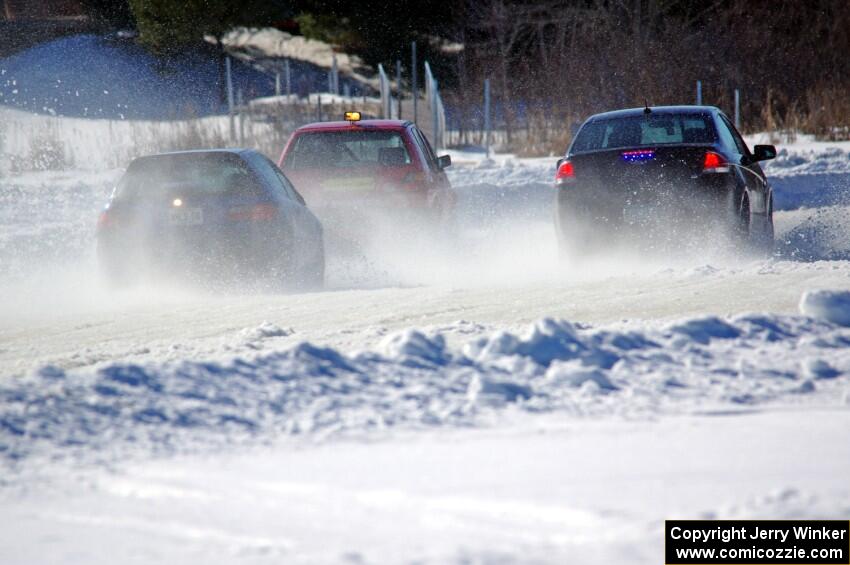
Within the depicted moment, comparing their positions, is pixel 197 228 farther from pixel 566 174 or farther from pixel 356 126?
pixel 566 174

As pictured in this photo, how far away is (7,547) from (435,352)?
3101 mm

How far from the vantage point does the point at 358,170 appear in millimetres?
12891

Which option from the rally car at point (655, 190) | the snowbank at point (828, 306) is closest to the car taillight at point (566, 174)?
the rally car at point (655, 190)

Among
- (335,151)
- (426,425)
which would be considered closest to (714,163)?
(335,151)

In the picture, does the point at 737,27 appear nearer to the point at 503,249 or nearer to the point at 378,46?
the point at 378,46

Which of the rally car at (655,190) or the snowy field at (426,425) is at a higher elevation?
the rally car at (655,190)

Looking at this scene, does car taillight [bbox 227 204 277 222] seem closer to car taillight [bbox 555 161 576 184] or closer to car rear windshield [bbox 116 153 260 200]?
car rear windshield [bbox 116 153 260 200]

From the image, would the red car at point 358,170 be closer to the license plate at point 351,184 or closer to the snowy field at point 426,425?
the license plate at point 351,184

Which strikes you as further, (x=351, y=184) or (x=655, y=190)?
(x=351, y=184)

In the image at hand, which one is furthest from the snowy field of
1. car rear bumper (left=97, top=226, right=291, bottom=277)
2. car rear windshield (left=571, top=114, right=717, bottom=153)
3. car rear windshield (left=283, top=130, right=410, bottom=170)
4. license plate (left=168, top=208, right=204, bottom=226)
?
car rear windshield (left=283, top=130, right=410, bottom=170)

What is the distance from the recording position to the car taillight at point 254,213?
36.6ft

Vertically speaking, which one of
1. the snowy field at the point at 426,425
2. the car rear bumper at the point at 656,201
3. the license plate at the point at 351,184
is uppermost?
the license plate at the point at 351,184

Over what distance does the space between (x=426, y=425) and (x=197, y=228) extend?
5721 mm

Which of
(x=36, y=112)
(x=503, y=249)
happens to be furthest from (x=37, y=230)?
(x=36, y=112)
